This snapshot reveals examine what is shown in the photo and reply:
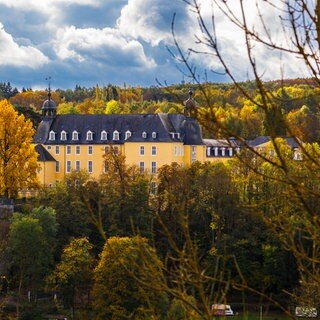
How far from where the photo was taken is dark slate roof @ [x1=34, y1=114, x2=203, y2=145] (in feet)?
178

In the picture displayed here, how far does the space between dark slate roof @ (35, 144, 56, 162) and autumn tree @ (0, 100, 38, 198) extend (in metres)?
7.97

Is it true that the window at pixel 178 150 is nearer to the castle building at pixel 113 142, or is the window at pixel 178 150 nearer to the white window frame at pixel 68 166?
the castle building at pixel 113 142

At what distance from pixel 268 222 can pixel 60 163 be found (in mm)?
50225

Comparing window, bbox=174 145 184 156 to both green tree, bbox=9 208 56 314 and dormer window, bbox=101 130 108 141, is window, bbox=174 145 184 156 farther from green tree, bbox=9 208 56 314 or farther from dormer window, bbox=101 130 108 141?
green tree, bbox=9 208 56 314

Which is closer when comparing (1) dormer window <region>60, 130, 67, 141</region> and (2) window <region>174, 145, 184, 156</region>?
(2) window <region>174, 145, 184, 156</region>

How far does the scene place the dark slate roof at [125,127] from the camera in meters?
54.2

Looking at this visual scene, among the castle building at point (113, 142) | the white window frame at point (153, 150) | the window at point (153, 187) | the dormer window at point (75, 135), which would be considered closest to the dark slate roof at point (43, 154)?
the castle building at point (113, 142)

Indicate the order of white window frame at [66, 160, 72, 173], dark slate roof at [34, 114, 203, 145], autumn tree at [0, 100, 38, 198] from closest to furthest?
1. autumn tree at [0, 100, 38, 198]
2. dark slate roof at [34, 114, 203, 145]
3. white window frame at [66, 160, 72, 173]

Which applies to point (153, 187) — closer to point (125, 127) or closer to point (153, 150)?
point (153, 150)

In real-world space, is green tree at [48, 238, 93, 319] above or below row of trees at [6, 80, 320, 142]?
below

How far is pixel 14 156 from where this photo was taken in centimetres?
4362

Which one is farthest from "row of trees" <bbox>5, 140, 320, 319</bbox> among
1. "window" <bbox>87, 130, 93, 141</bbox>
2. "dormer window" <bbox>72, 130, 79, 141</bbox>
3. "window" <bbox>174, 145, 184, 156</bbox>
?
"dormer window" <bbox>72, 130, 79, 141</bbox>

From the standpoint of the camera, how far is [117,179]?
4466cm

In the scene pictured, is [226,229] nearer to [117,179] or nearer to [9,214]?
[117,179]
